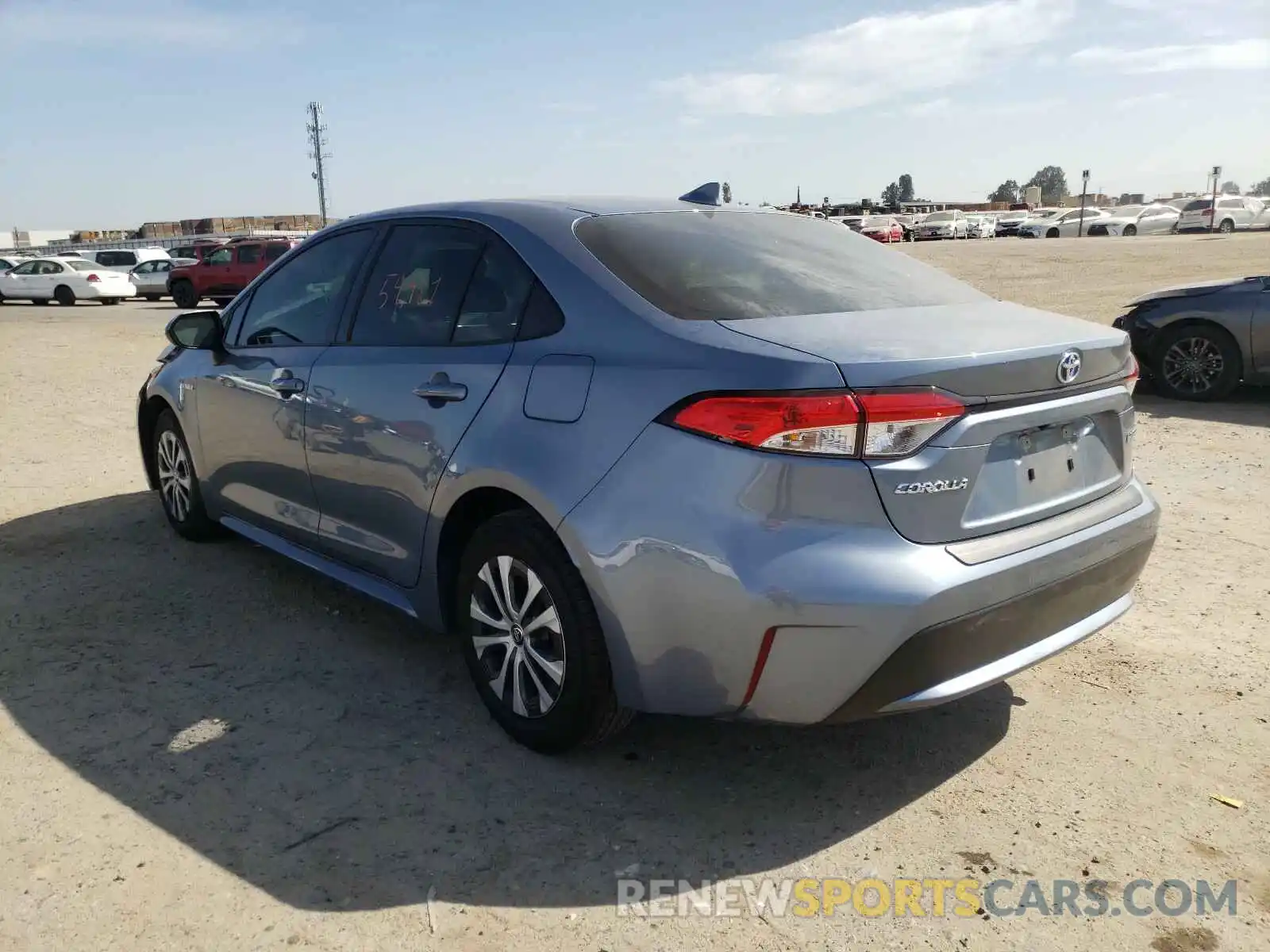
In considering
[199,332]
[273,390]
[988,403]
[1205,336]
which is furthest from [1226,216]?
[988,403]

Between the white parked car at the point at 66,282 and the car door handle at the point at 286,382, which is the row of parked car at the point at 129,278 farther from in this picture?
the car door handle at the point at 286,382

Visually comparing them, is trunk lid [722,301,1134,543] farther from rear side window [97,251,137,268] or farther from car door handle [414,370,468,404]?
rear side window [97,251,137,268]

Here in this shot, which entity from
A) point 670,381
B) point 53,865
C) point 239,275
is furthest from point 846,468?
point 239,275

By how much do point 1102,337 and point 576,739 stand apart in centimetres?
198

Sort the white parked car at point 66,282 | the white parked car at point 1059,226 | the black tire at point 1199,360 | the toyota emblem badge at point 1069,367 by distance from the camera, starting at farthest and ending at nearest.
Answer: the white parked car at point 1059,226 → the white parked car at point 66,282 → the black tire at point 1199,360 → the toyota emblem badge at point 1069,367

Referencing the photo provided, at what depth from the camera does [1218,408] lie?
8828 millimetres

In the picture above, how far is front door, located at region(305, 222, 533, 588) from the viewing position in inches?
135

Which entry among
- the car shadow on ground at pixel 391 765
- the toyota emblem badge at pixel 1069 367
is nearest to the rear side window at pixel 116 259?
the car shadow on ground at pixel 391 765

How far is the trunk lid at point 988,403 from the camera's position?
2.64 metres

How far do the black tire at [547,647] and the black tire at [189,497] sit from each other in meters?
2.49

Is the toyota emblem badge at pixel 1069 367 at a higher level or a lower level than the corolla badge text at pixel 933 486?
higher

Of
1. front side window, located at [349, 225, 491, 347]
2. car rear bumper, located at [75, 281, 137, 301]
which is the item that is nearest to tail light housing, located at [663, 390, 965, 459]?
front side window, located at [349, 225, 491, 347]

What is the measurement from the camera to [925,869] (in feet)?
9.04

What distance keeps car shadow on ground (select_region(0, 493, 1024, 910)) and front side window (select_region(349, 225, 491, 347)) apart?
1.28 meters
